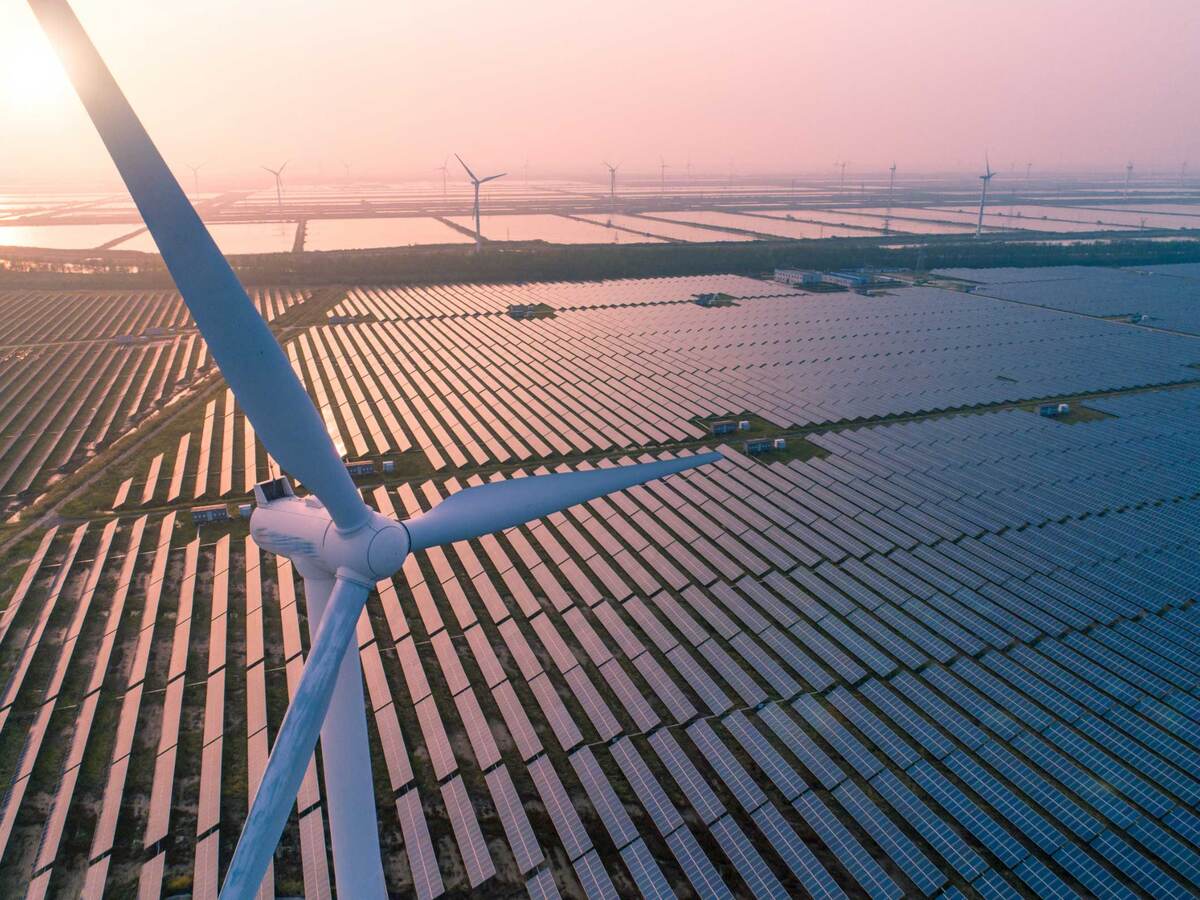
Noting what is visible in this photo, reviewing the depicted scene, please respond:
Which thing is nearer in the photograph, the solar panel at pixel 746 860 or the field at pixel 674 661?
the solar panel at pixel 746 860

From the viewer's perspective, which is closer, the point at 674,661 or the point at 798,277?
the point at 674,661

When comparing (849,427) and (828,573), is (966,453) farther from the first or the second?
(828,573)

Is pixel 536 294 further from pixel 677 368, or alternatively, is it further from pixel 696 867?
pixel 696 867

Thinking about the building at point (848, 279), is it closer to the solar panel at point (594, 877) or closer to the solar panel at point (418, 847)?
the solar panel at point (594, 877)

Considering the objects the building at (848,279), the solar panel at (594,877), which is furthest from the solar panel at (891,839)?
the building at (848,279)

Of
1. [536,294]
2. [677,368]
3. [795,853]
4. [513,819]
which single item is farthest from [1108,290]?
[513,819]

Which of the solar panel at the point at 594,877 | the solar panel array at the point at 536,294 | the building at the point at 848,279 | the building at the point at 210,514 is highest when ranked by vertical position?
the building at the point at 848,279

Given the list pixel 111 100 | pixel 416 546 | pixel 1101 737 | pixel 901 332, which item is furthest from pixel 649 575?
pixel 901 332
